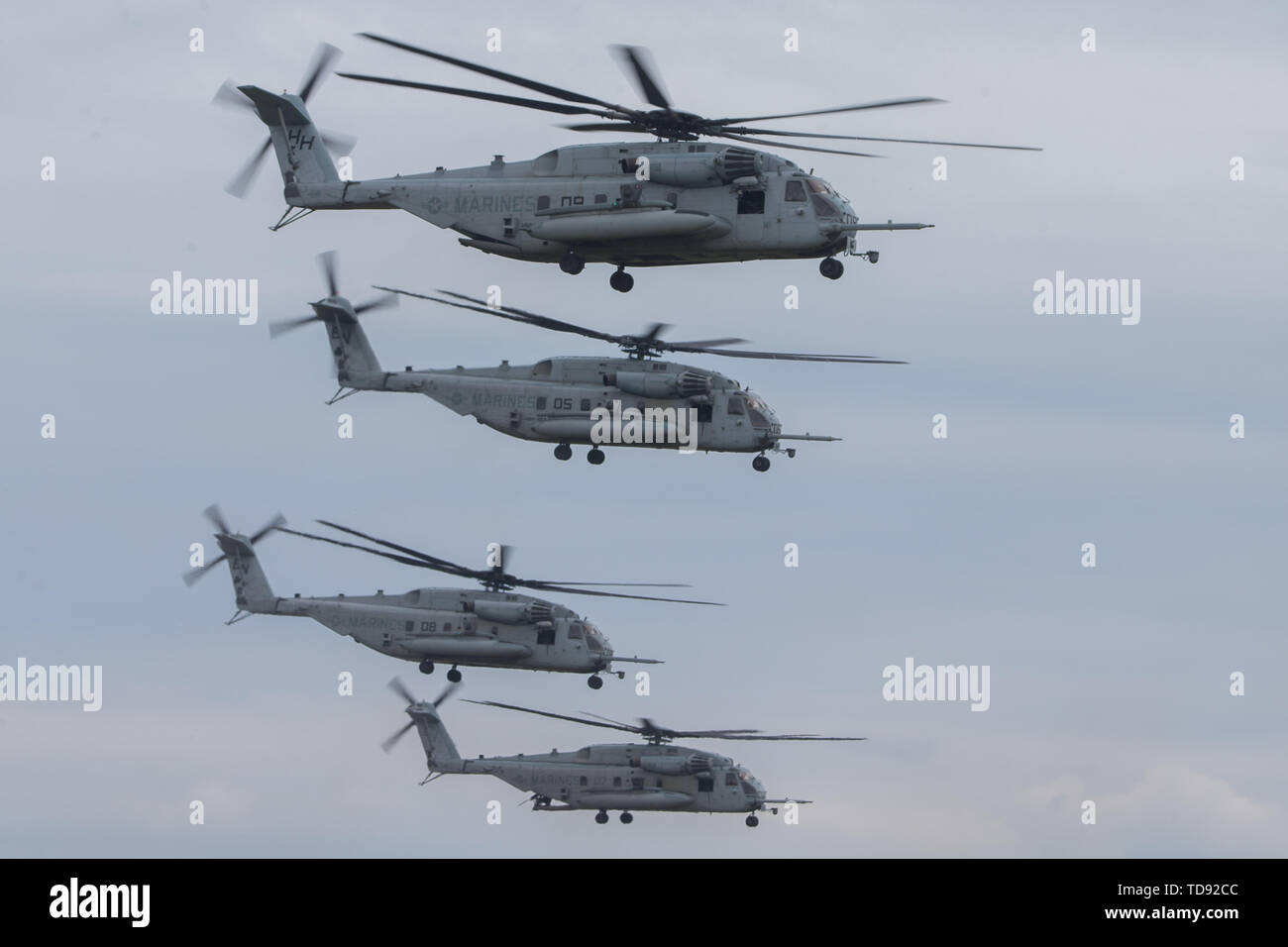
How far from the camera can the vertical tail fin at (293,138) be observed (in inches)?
2968

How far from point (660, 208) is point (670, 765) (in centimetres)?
3803

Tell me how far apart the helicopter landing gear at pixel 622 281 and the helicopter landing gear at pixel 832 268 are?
5.52m

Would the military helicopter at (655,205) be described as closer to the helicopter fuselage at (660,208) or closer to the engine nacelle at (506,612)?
the helicopter fuselage at (660,208)

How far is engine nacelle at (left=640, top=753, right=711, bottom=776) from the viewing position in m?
100

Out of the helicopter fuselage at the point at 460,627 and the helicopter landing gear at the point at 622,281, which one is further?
the helicopter fuselage at the point at 460,627

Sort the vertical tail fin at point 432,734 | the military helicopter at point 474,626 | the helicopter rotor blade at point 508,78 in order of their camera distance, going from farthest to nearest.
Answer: the vertical tail fin at point 432,734, the military helicopter at point 474,626, the helicopter rotor blade at point 508,78

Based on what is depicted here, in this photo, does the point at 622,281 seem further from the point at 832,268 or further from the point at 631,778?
the point at 631,778

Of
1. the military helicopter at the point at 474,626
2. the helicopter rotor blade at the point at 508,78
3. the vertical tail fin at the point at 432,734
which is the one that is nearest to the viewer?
the helicopter rotor blade at the point at 508,78

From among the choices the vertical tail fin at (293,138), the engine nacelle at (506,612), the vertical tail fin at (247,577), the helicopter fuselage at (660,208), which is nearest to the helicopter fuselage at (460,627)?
the engine nacelle at (506,612)

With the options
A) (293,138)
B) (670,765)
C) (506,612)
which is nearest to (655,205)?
(293,138)

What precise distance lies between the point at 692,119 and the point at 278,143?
52.3 ft

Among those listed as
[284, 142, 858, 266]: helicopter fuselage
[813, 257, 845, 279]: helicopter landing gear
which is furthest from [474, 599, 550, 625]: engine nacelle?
[813, 257, 845, 279]: helicopter landing gear

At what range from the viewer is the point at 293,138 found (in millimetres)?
76438
